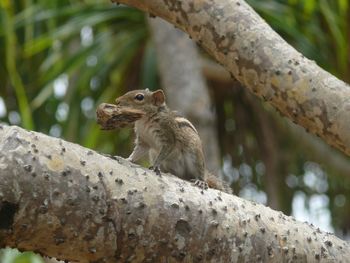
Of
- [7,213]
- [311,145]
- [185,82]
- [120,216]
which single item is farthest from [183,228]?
[311,145]

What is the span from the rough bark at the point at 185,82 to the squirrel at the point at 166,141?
1.13m

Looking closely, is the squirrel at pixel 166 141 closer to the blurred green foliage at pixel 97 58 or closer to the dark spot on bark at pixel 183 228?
the dark spot on bark at pixel 183 228

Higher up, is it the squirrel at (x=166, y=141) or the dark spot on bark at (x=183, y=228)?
the dark spot on bark at (x=183, y=228)

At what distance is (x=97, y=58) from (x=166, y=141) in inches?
Result: 86.3

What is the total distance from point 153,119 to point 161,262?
3.12 ft

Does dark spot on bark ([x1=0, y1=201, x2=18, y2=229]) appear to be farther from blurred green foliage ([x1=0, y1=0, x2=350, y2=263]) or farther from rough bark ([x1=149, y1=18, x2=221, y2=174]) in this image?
blurred green foliage ([x1=0, y1=0, x2=350, y2=263])

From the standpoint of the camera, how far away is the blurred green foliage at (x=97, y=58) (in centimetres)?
414

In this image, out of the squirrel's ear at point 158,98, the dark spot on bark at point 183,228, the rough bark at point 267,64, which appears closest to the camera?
the dark spot on bark at point 183,228

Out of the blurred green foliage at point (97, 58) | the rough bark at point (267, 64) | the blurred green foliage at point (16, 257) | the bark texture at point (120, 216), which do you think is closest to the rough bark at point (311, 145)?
the blurred green foliage at point (97, 58)

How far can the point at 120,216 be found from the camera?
1.23 meters

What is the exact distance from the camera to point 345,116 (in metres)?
1.55

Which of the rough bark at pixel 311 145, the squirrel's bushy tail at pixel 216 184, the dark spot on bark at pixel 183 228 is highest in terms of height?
the dark spot on bark at pixel 183 228

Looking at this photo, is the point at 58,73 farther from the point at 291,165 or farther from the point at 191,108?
the point at 291,165

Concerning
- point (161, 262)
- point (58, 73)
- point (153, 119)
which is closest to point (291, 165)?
point (58, 73)
